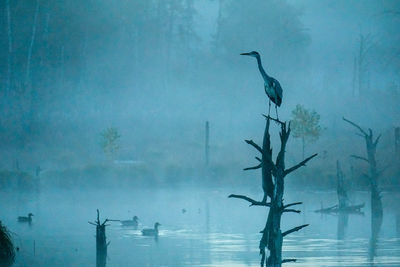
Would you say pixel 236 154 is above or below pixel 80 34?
below

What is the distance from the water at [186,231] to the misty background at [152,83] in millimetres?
13876

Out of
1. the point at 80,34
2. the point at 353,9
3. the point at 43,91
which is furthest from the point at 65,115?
the point at 353,9

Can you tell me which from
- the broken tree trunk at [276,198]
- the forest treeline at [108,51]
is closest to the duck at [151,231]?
the broken tree trunk at [276,198]

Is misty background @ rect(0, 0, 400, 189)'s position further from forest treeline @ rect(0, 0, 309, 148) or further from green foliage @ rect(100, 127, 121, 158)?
green foliage @ rect(100, 127, 121, 158)

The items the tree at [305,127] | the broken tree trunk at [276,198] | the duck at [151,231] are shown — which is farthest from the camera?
the tree at [305,127]

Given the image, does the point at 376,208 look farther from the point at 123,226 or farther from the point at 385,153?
the point at 385,153

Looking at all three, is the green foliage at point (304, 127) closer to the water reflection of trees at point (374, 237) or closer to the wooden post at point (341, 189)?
the wooden post at point (341, 189)

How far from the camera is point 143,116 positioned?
92000mm

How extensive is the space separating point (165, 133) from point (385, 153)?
2826cm

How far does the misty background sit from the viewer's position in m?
80.3

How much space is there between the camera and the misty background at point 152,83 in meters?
80.3

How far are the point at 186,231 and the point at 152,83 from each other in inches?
2500

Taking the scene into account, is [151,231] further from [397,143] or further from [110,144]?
[110,144]

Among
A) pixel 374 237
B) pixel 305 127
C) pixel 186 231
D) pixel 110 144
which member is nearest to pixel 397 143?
pixel 305 127
